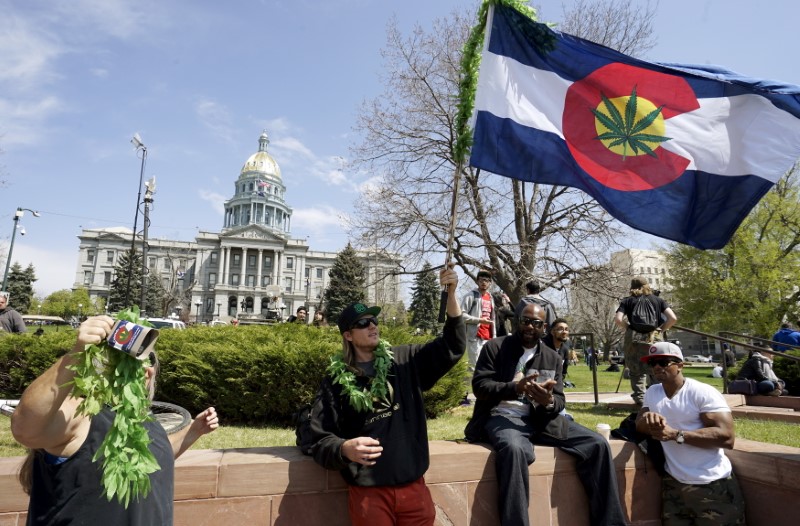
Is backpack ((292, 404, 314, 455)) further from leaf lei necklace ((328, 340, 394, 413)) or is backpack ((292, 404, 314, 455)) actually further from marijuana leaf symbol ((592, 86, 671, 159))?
marijuana leaf symbol ((592, 86, 671, 159))

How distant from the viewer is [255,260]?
327ft

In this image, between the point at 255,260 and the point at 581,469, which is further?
the point at 255,260

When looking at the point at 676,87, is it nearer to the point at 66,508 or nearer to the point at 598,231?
the point at 66,508

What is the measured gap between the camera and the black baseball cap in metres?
3.40

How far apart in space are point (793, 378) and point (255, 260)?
9692 cm

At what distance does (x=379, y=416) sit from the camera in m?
3.15

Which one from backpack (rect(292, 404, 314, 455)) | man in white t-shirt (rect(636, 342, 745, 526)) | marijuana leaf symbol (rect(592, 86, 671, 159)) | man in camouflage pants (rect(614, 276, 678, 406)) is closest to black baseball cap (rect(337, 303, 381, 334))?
backpack (rect(292, 404, 314, 455))

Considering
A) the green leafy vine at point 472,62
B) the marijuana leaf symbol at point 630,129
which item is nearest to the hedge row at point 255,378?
the green leafy vine at point 472,62

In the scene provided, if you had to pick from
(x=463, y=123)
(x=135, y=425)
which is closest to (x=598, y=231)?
(x=463, y=123)

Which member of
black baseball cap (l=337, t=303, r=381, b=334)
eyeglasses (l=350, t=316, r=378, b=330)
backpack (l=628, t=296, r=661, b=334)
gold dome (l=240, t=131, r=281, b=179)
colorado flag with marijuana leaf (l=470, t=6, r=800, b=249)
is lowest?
eyeglasses (l=350, t=316, r=378, b=330)

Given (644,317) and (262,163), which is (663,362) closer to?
(644,317)

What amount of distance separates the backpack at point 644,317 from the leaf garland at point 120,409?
6.57 metres

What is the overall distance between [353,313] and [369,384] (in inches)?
19.6

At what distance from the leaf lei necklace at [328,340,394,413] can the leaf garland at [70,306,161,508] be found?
49.7 inches
